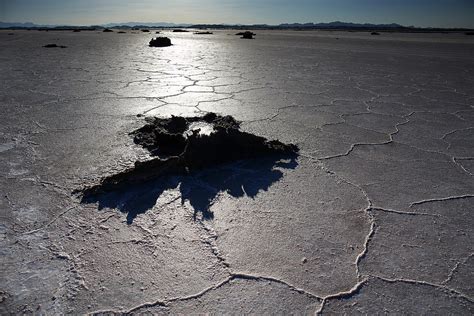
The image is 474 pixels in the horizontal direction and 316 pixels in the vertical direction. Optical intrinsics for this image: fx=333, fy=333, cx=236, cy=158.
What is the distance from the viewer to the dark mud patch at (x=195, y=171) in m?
1.47

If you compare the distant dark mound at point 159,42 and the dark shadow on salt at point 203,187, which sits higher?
the distant dark mound at point 159,42

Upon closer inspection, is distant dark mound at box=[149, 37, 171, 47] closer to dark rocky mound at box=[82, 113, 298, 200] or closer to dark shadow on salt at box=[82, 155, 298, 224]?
dark rocky mound at box=[82, 113, 298, 200]

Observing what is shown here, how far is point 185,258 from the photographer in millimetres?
1117

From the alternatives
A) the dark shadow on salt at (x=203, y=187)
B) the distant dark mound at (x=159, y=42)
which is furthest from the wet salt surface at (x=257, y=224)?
the distant dark mound at (x=159, y=42)

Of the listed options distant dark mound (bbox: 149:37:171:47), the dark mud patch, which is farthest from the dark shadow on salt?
distant dark mound (bbox: 149:37:171:47)

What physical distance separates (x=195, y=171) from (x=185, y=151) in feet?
0.43

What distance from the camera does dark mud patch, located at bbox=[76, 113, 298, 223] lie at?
1.47 meters

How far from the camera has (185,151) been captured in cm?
177

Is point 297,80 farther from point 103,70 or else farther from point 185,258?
point 185,258

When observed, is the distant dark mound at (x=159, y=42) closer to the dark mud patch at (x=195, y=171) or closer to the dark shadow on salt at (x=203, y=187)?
the dark mud patch at (x=195, y=171)

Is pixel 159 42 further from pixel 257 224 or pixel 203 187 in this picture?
pixel 257 224

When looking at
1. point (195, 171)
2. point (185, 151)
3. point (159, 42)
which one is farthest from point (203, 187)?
point (159, 42)

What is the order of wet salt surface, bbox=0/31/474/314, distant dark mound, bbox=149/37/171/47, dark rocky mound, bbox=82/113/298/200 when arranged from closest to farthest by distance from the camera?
wet salt surface, bbox=0/31/474/314 < dark rocky mound, bbox=82/113/298/200 < distant dark mound, bbox=149/37/171/47

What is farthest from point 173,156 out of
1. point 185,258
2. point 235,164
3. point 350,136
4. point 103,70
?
point 103,70
